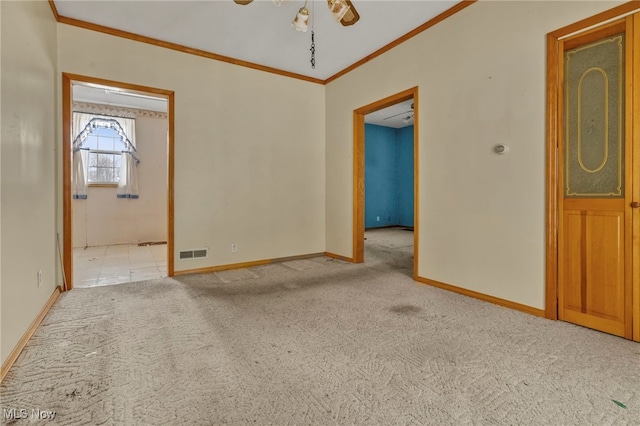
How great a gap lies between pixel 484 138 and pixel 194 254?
3.60m

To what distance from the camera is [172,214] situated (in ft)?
12.1

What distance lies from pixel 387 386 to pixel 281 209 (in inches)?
130

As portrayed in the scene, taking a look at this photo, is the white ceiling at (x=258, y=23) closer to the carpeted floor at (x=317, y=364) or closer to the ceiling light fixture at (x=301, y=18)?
→ the ceiling light fixture at (x=301, y=18)

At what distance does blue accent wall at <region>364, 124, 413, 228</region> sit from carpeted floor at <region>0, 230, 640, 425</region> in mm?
6098

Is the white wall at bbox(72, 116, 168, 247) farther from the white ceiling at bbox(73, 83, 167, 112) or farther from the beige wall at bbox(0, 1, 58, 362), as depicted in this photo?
the beige wall at bbox(0, 1, 58, 362)

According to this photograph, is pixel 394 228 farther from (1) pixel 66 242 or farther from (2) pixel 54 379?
(2) pixel 54 379

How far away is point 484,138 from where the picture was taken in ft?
9.12

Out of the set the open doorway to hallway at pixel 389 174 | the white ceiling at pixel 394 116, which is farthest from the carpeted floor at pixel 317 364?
the open doorway to hallway at pixel 389 174

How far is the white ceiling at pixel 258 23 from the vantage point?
2.93m

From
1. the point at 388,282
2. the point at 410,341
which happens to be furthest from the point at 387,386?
the point at 388,282

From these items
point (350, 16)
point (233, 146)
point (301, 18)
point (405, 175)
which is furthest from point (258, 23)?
point (405, 175)

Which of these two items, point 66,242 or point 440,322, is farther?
point 66,242

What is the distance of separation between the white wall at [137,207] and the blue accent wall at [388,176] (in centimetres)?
535

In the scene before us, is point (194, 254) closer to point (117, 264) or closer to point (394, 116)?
point (117, 264)
